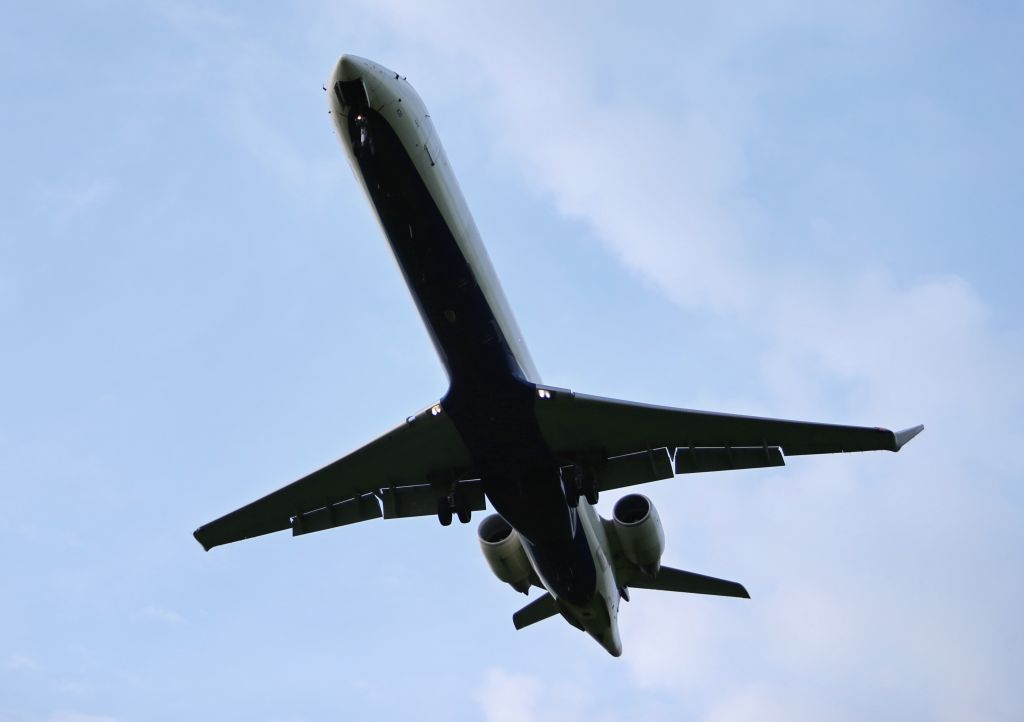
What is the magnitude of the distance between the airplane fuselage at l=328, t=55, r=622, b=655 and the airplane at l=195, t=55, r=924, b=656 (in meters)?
0.03

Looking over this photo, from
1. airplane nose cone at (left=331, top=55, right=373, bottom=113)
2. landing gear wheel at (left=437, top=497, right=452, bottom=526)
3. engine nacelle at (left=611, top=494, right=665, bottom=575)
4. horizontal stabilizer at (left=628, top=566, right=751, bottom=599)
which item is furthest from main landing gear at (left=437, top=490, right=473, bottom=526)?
airplane nose cone at (left=331, top=55, right=373, bottom=113)

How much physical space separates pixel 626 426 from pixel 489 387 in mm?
3272

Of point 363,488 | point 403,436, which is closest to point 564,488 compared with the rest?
point 403,436

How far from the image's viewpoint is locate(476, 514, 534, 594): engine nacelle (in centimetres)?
2236

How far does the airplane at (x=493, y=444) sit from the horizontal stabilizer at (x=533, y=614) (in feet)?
6.90

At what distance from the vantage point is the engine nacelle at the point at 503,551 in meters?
22.4

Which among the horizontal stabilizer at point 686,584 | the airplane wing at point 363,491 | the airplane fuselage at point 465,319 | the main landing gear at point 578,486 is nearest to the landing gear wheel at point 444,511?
the airplane wing at point 363,491

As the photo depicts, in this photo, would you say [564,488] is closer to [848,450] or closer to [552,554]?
[552,554]

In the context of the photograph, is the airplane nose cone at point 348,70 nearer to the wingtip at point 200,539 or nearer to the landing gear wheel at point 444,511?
the landing gear wheel at point 444,511

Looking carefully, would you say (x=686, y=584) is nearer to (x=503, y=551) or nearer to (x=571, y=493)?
(x=503, y=551)

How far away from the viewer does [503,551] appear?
2233cm

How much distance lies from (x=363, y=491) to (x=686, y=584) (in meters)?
7.97

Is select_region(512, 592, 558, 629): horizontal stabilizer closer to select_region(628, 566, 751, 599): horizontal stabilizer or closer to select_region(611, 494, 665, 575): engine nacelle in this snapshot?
select_region(628, 566, 751, 599): horizontal stabilizer

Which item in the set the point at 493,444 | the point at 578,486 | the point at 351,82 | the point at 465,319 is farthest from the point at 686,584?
the point at 351,82
